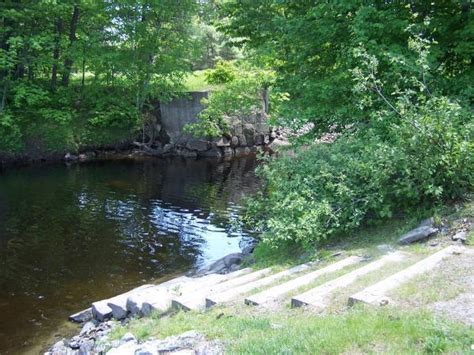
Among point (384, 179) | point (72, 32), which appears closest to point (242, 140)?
point (72, 32)

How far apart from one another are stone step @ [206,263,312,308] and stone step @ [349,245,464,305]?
6.02 ft

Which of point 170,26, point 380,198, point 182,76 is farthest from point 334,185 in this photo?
point 170,26

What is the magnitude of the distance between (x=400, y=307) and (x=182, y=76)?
85.6ft

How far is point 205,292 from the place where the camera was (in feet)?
25.6

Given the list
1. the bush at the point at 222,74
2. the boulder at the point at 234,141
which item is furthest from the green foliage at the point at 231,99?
the boulder at the point at 234,141

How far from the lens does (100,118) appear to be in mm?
29188

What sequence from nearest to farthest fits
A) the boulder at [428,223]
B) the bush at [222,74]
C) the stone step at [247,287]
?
the stone step at [247,287] → the boulder at [428,223] → the bush at [222,74]

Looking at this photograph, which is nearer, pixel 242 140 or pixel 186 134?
pixel 186 134

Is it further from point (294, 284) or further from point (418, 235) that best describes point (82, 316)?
point (418, 235)

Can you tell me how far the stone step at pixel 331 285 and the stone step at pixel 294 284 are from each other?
0.42m

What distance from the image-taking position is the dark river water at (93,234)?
32.6 ft

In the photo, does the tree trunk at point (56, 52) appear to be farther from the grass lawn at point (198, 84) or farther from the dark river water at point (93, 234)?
the grass lawn at point (198, 84)

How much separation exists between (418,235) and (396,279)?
1.92 metres

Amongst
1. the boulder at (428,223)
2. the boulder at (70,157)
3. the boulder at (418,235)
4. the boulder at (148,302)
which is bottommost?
the boulder at (148,302)
